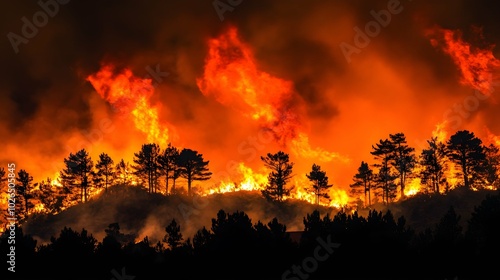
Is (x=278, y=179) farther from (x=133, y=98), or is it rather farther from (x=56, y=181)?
(x=56, y=181)

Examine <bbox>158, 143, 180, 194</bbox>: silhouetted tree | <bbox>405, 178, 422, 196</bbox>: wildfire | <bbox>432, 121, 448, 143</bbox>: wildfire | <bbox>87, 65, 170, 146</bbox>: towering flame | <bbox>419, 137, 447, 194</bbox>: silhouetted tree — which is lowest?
<bbox>405, 178, 422, 196</bbox>: wildfire

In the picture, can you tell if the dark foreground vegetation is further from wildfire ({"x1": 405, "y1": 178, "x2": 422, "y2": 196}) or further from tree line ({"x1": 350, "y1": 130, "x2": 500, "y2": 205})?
wildfire ({"x1": 405, "y1": 178, "x2": 422, "y2": 196})

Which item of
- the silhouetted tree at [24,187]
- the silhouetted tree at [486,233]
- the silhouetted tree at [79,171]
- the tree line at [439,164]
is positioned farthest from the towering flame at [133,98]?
the silhouetted tree at [486,233]

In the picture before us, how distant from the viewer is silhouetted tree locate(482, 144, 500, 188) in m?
91.8

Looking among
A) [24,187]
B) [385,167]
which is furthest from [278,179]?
[24,187]

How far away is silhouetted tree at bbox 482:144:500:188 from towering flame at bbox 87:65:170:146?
218ft

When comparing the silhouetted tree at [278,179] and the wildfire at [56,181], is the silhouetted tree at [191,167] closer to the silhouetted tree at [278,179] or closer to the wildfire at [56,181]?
the silhouetted tree at [278,179]

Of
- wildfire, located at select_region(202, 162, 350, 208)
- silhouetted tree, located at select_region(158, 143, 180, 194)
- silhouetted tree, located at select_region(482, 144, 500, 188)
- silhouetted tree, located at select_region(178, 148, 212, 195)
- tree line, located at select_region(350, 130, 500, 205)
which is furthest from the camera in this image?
wildfire, located at select_region(202, 162, 350, 208)

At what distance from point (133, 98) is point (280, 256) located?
97.3 metres

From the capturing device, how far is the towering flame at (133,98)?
125 meters

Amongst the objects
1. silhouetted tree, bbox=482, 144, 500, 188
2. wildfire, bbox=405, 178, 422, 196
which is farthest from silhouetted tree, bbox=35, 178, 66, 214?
silhouetted tree, bbox=482, 144, 500, 188

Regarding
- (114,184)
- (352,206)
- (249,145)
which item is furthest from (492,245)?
(249,145)

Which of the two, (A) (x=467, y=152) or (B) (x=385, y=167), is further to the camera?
(B) (x=385, y=167)

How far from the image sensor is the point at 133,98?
12750cm
